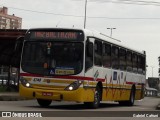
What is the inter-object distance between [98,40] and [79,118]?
233 inches

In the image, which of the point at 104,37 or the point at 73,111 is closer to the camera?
the point at 73,111

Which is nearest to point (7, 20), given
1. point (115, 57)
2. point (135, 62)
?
point (135, 62)

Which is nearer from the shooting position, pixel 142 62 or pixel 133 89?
pixel 133 89

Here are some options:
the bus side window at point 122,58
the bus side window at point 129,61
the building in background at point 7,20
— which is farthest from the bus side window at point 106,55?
the building in background at point 7,20

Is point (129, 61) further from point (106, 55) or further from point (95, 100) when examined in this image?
point (95, 100)

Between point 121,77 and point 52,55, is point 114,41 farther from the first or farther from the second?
point 52,55

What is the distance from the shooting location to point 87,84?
1855 cm

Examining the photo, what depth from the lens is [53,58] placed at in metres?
18.5

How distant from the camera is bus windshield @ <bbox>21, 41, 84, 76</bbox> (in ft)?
59.9

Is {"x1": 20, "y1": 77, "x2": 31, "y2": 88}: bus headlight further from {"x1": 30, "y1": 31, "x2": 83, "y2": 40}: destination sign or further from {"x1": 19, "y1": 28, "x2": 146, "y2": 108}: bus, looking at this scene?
{"x1": 30, "y1": 31, "x2": 83, "y2": 40}: destination sign

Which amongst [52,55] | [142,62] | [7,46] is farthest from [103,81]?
[7,46]

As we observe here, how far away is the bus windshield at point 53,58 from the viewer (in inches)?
719

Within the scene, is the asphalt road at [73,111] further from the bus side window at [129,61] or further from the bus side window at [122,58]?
the bus side window at [129,61]

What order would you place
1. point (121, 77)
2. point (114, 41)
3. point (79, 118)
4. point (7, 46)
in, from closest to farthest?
point (79, 118)
point (114, 41)
point (121, 77)
point (7, 46)
